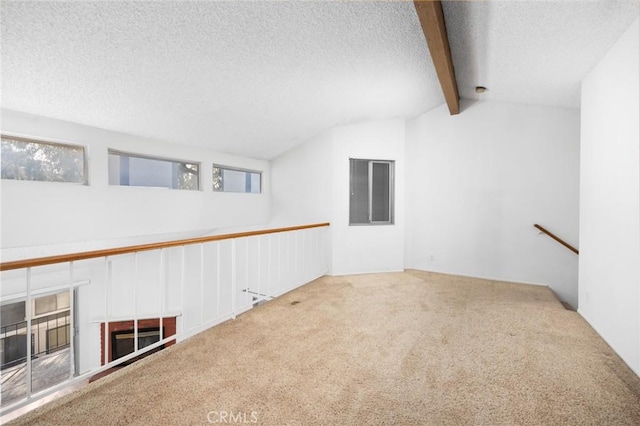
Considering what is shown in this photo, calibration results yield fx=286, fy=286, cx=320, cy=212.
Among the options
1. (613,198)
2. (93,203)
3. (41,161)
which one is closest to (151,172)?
(93,203)

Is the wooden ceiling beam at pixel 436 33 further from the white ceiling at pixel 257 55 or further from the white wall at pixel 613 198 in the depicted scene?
the white wall at pixel 613 198

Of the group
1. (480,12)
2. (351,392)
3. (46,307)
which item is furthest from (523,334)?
(46,307)

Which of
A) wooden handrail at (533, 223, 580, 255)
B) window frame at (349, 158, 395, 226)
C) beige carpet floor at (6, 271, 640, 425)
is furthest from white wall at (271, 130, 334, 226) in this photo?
wooden handrail at (533, 223, 580, 255)

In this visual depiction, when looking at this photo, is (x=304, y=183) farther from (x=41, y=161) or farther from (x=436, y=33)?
(x=41, y=161)

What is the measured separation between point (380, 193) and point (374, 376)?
3552 mm

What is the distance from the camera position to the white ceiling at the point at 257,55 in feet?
6.77

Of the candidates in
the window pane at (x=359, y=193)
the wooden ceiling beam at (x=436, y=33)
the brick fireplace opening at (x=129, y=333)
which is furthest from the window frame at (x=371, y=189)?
the brick fireplace opening at (x=129, y=333)

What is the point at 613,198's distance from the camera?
2.37m

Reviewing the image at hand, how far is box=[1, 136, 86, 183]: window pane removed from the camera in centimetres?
279

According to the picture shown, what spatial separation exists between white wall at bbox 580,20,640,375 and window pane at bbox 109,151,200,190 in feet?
16.0

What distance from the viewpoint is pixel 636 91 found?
207 centimetres

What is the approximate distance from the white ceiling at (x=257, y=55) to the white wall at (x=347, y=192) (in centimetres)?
102

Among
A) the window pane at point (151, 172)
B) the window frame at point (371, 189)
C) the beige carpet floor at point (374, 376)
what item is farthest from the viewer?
the window frame at point (371, 189)

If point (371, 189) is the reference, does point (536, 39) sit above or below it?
above
